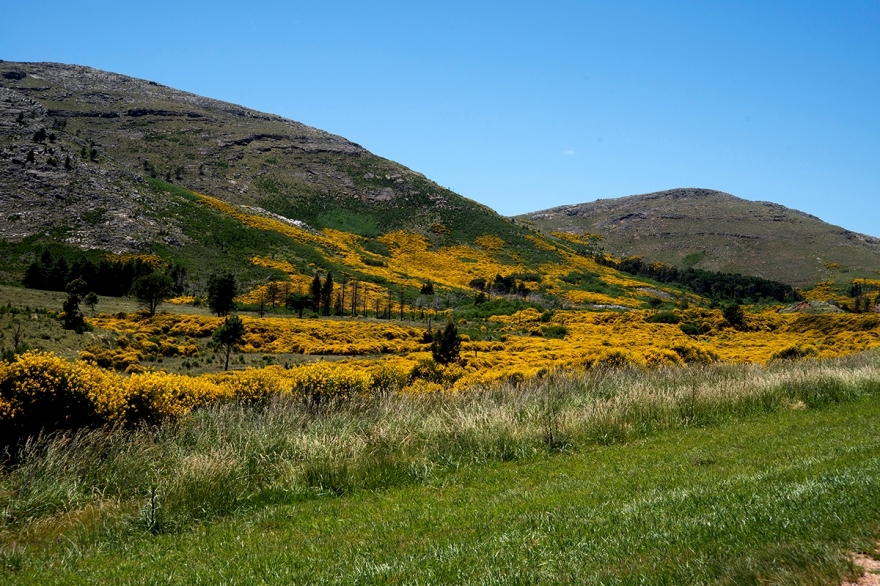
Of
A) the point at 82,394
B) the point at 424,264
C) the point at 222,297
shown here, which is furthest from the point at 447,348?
the point at 424,264

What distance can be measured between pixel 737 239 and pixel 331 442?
15773 cm

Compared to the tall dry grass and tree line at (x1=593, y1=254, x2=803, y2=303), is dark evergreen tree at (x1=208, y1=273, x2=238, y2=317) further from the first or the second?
tree line at (x1=593, y1=254, x2=803, y2=303)

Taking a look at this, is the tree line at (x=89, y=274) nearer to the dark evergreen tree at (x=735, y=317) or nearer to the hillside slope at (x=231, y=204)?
the hillside slope at (x=231, y=204)

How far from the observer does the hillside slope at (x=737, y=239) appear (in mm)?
124919

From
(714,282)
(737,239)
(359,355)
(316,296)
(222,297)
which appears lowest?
(359,355)

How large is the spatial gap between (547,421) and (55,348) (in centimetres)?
2628

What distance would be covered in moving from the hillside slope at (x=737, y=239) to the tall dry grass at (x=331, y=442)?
12219cm

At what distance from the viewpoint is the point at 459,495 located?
7.29 m

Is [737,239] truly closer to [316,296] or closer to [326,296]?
[326,296]

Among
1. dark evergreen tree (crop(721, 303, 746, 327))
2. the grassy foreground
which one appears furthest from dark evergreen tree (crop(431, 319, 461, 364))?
dark evergreen tree (crop(721, 303, 746, 327))

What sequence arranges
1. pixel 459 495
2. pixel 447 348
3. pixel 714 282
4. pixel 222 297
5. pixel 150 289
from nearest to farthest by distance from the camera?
pixel 459 495 → pixel 447 348 → pixel 150 289 → pixel 222 297 → pixel 714 282

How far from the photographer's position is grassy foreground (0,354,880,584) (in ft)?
14.8

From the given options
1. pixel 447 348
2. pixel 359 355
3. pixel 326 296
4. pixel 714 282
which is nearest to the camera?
pixel 447 348

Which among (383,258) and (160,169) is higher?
(160,169)
